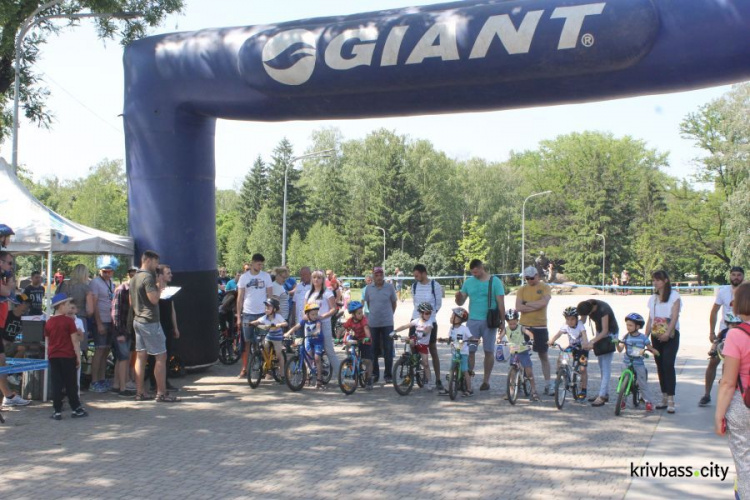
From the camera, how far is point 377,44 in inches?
402

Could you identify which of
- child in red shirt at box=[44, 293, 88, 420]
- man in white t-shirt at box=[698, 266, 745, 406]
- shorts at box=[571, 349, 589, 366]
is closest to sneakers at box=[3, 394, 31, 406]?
child in red shirt at box=[44, 293, 88, 420]

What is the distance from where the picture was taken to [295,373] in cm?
1114

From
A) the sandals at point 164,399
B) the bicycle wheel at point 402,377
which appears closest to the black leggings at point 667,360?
the bicycle wheel at point 402,377

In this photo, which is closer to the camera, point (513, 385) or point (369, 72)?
point (513, 385)

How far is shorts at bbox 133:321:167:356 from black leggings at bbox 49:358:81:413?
1.13 metres

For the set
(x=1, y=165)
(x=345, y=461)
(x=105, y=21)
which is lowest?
(x=345, y=461)

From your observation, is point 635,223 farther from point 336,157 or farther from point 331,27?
point 331,27

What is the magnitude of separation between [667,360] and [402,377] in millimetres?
3435

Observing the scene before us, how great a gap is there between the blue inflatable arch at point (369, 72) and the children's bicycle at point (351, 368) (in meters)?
2.56

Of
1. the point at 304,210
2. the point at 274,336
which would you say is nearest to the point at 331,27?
the point at 274,336

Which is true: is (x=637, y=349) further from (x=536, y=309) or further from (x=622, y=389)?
(x=536, y=309)

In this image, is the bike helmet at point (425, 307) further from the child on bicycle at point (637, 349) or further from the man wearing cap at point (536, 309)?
the child on bicycle at point (637, 349)

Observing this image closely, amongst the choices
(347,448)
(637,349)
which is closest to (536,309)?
(637,349)

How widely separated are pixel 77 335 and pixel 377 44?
512 centimetres
